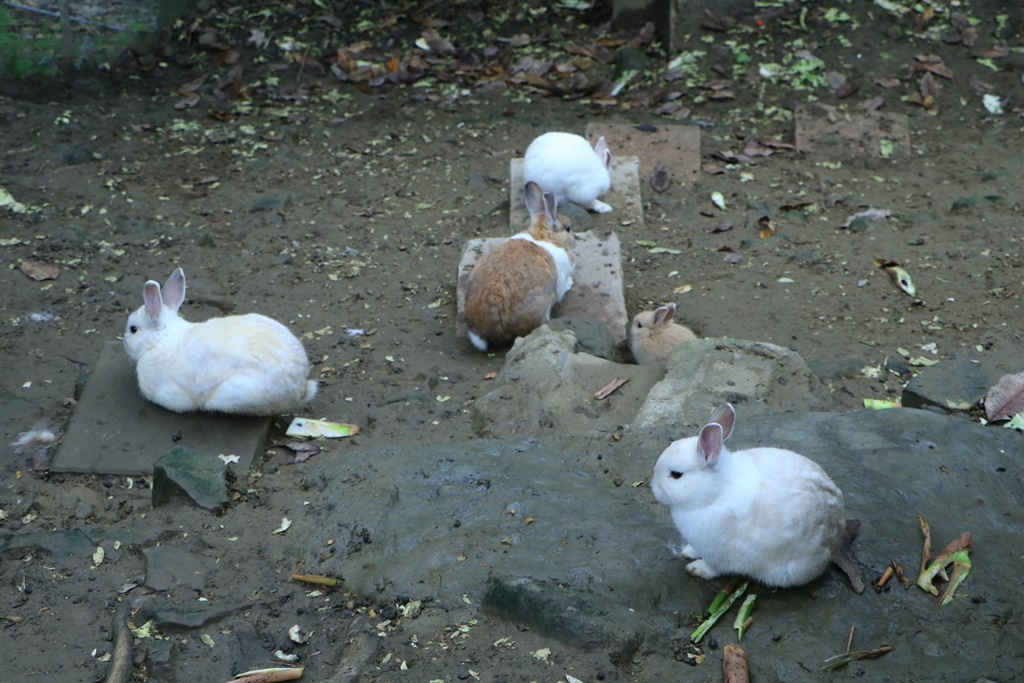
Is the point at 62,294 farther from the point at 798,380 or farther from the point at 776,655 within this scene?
the point at 776,655

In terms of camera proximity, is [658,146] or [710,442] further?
[658,146]

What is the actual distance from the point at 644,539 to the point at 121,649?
1.82 meters

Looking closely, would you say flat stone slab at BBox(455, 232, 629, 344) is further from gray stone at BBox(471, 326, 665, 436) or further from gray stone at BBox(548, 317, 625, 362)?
gray stone at BBox(471, 326, 665, 436)

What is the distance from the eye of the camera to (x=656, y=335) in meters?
5.90

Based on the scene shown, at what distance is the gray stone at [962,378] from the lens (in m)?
4.75

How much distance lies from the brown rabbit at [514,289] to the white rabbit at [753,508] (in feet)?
8.69

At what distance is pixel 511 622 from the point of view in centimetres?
330

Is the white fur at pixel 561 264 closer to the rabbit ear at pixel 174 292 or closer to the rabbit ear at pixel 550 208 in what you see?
the rabbit ear at pixel 550 208

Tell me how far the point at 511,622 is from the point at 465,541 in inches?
17.2

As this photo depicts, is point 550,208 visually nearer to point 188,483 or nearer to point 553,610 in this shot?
point 188,483

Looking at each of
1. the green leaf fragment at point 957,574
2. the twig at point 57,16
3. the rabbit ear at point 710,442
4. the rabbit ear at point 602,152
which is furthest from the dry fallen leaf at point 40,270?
the green leaf fragment at point 957,574

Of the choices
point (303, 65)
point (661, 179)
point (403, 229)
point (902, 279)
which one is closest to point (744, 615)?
point (902, 279)

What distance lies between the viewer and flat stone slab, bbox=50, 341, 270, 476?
475 cm

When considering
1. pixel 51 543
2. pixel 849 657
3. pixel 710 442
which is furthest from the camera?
pixel 51 543
